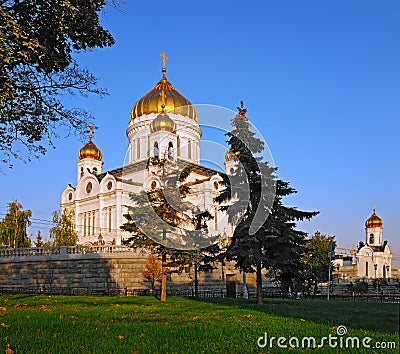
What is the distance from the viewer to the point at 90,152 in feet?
216

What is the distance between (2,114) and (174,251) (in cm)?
1304

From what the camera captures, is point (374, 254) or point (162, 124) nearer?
point (162, 124)

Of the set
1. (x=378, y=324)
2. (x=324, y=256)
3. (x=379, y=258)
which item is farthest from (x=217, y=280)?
(x=379, y=258)

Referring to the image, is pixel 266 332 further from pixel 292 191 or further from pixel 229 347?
pixel 292 191

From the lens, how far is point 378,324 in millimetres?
10750

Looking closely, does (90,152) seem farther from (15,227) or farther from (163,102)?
(15,227)

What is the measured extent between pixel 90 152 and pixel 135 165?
412 inches

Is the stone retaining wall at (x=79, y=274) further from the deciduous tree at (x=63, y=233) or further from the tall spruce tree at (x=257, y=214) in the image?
the deciduous tree at (x=63, y=233)

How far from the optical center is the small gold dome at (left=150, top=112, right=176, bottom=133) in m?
56.0

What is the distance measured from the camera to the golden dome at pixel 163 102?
59625 millimetres

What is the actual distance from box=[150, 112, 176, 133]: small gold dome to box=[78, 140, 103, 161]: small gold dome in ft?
43.2

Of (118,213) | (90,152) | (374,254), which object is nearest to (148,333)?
(118,213)

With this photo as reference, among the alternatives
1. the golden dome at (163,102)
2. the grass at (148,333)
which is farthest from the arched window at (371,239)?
the grass at (148,333)

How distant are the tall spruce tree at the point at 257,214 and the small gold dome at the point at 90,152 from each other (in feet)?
157
